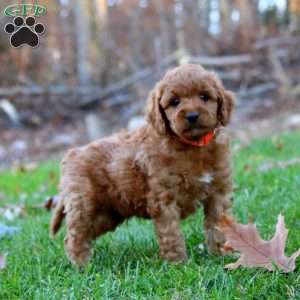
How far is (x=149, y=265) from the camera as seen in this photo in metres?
3.71

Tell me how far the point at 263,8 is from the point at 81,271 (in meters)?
18.6

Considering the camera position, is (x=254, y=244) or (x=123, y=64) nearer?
(x=254, y=244)

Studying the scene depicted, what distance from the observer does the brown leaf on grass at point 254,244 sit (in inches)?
123

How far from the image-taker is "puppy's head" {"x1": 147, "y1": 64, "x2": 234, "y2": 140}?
3.68 metres

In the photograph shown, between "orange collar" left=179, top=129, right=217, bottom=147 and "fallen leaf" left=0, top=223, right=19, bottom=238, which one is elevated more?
"orange collar" left=179, top=129, right=217, bottom=147

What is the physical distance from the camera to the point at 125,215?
4141 millimetres

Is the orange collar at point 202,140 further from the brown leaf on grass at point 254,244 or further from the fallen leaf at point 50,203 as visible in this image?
the fallen leaf at point 50,203

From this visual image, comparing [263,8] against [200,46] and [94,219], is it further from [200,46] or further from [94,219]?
[94,219]

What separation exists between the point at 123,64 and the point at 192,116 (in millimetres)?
14409

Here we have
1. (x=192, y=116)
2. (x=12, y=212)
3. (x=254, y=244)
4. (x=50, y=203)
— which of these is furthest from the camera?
(x=12, y=212)

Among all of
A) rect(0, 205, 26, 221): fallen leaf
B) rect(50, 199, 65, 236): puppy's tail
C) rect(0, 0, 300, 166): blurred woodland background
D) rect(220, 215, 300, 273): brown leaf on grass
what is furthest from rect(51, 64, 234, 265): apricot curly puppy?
rect(0, 0, 300, 166): blurred woodland background

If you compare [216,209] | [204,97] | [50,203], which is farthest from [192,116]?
[50,203]

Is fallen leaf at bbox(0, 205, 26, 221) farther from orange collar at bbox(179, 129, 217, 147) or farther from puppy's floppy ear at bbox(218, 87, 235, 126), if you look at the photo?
puppy's floppy ear at bbox(218, 87, 235, 126)

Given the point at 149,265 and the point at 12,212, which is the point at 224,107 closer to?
the point at 149,265
